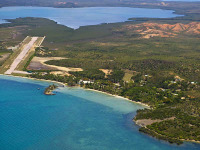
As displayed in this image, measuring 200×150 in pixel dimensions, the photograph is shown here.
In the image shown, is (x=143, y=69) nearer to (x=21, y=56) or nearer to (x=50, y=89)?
(x=50, y=89)

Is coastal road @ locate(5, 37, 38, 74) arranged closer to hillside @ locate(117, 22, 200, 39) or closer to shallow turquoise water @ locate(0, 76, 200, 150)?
shallow turquoise water @ locate(0, 76, 200, 150)

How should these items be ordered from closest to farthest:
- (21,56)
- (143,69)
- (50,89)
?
(50,89)
(143,69)
(21,56)

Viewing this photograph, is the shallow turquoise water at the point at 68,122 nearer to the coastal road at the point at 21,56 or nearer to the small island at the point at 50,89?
the small island at the point at 50,89

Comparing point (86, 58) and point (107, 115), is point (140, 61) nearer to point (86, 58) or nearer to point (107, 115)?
point (86, 58)

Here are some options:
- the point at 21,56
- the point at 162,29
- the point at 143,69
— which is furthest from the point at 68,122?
the point at 162,29

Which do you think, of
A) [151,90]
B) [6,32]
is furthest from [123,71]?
[6,32]

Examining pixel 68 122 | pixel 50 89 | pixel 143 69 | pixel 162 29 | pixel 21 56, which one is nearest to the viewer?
pixel 68 122

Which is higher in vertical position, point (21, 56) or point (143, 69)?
point (143, 69)

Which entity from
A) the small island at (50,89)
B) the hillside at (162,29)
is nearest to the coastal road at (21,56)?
the small island at (50,89)
